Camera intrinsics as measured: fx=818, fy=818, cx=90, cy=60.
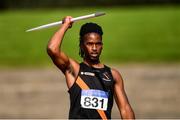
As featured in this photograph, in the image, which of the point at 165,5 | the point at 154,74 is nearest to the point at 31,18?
the point at 165,5

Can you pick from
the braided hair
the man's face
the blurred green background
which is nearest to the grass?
the blurred green background

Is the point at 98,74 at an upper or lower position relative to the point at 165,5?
upper

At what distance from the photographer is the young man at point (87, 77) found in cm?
873

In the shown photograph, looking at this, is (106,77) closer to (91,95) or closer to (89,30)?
(91,95)

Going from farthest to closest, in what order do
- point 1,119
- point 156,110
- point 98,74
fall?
point 156,110 < point 1,119 < point 98,74

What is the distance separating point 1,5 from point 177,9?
30.1 feet

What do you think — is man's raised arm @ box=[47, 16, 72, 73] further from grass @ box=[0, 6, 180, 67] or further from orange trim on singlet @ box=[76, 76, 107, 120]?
grass @ box=[0, 6, 180, 67]

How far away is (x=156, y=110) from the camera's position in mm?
20922

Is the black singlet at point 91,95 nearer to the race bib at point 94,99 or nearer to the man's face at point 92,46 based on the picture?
the race bib at point 94,99

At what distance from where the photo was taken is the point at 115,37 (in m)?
32.2

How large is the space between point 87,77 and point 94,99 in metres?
0.25

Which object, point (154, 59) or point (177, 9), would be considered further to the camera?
point (177, 9)

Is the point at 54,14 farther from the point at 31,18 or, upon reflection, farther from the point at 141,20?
the point at 141,20

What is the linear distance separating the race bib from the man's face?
1.20 feet
